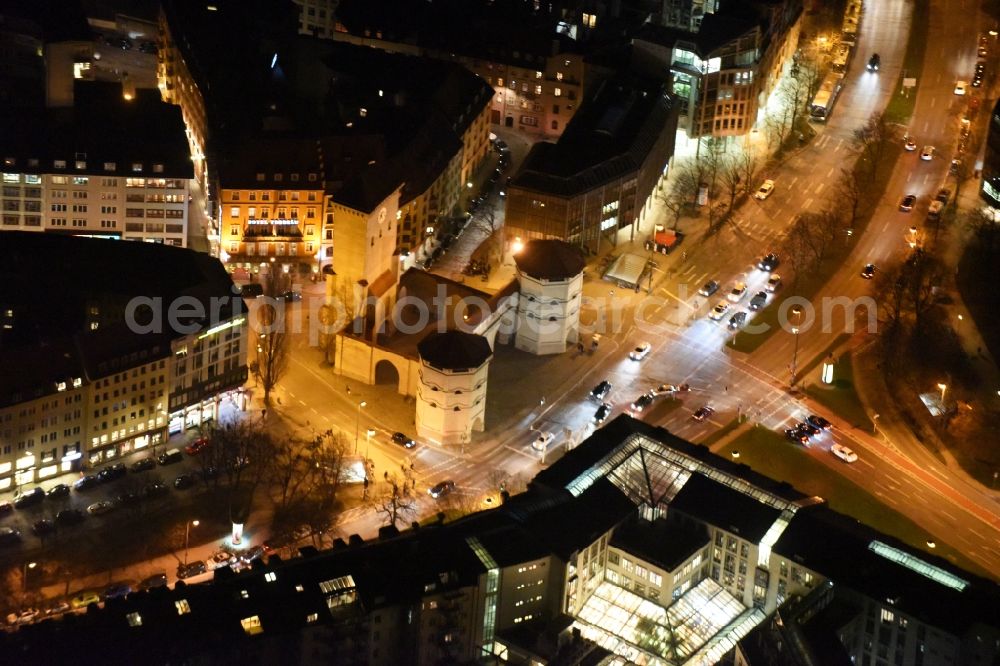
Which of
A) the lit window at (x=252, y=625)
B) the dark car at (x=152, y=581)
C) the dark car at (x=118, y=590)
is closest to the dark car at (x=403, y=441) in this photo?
the dark car at (x=152, y=581)

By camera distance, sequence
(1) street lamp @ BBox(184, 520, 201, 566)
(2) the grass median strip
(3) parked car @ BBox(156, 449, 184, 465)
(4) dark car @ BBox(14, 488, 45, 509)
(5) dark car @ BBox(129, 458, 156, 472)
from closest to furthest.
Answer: (1) street lamp @ BBox(184, 520, 201, 566) < (4) dark car @ BBox(14, 488, 45, 509) < (2) the grass median strip < (5) dark car @ BBox(129, 458, 156, 472) < (3) parked car @ BBox(156, 449, 184, 465)

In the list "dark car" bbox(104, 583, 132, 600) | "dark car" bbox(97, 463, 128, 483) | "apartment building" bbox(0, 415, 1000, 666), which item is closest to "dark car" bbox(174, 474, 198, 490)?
"dark car" bbox(97, 463, 128, 483)

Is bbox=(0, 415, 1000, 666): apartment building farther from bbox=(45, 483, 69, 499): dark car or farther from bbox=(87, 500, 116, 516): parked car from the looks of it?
bbox=(45, 483, 69, 499): dark car

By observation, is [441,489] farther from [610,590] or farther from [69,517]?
[69,517]

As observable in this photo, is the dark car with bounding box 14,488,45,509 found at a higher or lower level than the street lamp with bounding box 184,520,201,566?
higher

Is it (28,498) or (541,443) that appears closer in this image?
(28,498)

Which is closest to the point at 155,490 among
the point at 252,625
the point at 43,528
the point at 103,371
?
the point at 43,528

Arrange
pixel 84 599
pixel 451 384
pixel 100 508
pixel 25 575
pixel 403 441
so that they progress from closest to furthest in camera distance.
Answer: pixel 84 599, pixel 25 575, pixel 100 508, pixel 451 384, pixel 403 441
